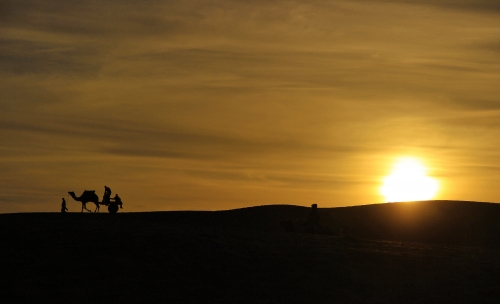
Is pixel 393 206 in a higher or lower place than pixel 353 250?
higher

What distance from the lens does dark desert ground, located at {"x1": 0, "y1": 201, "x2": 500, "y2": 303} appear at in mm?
20141

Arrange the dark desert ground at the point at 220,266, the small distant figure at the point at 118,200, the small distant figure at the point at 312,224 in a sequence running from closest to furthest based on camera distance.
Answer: the dark desert ground at the point at 220,266, the small distant figure at the point at 312,224, the small distant figure at the point at 118,200

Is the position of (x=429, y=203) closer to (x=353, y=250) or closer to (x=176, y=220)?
(x=176, y=220)

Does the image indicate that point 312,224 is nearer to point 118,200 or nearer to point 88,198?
point 118,200

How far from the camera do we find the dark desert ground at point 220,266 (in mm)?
20141

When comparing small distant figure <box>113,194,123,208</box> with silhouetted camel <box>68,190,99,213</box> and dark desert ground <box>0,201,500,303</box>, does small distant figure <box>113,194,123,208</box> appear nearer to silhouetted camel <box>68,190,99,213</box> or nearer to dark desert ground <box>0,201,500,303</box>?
silhouetted camel <box>68,190,99,213</box>

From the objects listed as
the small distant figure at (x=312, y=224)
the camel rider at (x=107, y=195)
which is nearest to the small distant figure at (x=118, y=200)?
the camel rider at (x=107, y=195)

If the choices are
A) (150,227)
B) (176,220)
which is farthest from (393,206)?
(150,227)

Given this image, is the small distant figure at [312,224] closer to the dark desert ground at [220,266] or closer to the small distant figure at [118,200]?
the dark desert ground at [220,266]

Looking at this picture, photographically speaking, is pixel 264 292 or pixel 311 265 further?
pixel 311 265

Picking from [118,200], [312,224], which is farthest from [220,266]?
[118,200]

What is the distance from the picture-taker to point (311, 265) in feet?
77.5

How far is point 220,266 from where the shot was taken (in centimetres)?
2269

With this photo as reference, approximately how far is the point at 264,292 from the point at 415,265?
5782mm
